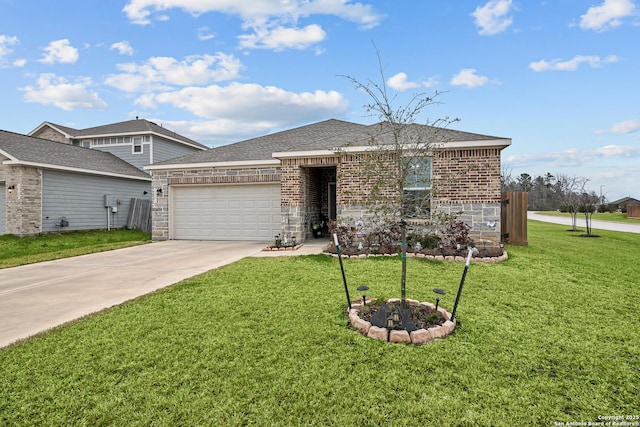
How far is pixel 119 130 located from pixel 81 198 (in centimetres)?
732

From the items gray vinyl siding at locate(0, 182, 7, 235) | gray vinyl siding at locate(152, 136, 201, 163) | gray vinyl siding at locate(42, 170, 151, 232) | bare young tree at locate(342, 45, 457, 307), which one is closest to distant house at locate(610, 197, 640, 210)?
gray vinyl siding at locate(152, 136, 201, 163)

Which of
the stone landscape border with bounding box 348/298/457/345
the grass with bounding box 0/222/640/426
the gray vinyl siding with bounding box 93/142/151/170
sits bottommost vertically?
the grass with bounding box 0/222/640/426

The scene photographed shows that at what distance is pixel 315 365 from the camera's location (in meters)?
2.95

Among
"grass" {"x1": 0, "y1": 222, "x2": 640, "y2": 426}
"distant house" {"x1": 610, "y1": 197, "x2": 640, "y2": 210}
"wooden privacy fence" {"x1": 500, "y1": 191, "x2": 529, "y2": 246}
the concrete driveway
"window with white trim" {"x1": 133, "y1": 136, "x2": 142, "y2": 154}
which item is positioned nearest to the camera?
"grass" {"x1": 0, "y1": 222, "x2": 640, "y2": 426}

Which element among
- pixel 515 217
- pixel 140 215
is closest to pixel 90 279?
pixel 515 217

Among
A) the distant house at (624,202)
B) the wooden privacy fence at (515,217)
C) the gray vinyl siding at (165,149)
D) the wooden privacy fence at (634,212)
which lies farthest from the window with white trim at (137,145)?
the distant house at (624,202)

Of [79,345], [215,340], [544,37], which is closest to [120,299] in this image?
[79,345]

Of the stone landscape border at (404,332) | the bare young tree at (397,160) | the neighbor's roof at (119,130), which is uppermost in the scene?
the neighbor's roof at (119,130)

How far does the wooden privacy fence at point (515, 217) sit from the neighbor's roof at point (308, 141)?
1917mm

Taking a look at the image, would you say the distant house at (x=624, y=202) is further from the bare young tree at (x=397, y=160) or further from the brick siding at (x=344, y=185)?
the bare young tree at (x=397, y=160)

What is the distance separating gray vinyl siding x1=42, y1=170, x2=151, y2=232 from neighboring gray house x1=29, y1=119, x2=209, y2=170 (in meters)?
3.01

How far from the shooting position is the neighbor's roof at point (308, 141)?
966 centimetres

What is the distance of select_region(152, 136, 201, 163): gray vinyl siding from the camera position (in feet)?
67.8

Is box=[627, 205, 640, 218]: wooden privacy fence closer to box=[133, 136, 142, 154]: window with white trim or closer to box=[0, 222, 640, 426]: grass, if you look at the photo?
box=[0, 222, 640, 426]: grass
